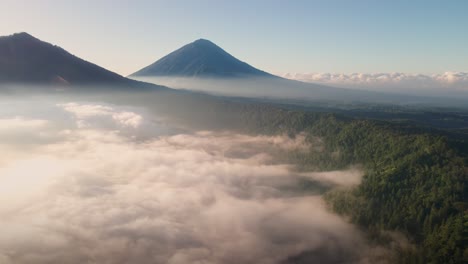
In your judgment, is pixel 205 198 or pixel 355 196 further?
pixel 205 198

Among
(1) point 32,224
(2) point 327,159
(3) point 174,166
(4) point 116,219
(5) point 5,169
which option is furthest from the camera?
(3) point 174,166

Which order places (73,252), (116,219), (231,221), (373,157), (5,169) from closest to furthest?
(73,252) → (116,219) → (231,221) → (373,157) → (5,169)

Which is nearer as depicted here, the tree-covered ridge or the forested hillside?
the tree-covered ridge

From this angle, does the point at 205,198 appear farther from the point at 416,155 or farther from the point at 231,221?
the point at 416,155

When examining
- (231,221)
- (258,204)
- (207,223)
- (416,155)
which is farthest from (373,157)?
(207,223)

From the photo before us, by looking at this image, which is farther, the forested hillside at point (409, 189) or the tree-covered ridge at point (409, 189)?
the forested hillside at point (409, 189)

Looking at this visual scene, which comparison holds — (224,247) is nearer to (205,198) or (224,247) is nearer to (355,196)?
(205,198)

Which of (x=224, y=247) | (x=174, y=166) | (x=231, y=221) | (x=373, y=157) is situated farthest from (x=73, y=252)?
(x=373, y=157)

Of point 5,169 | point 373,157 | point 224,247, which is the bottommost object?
point 224,247

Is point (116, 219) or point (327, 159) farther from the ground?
point (327, 159)
